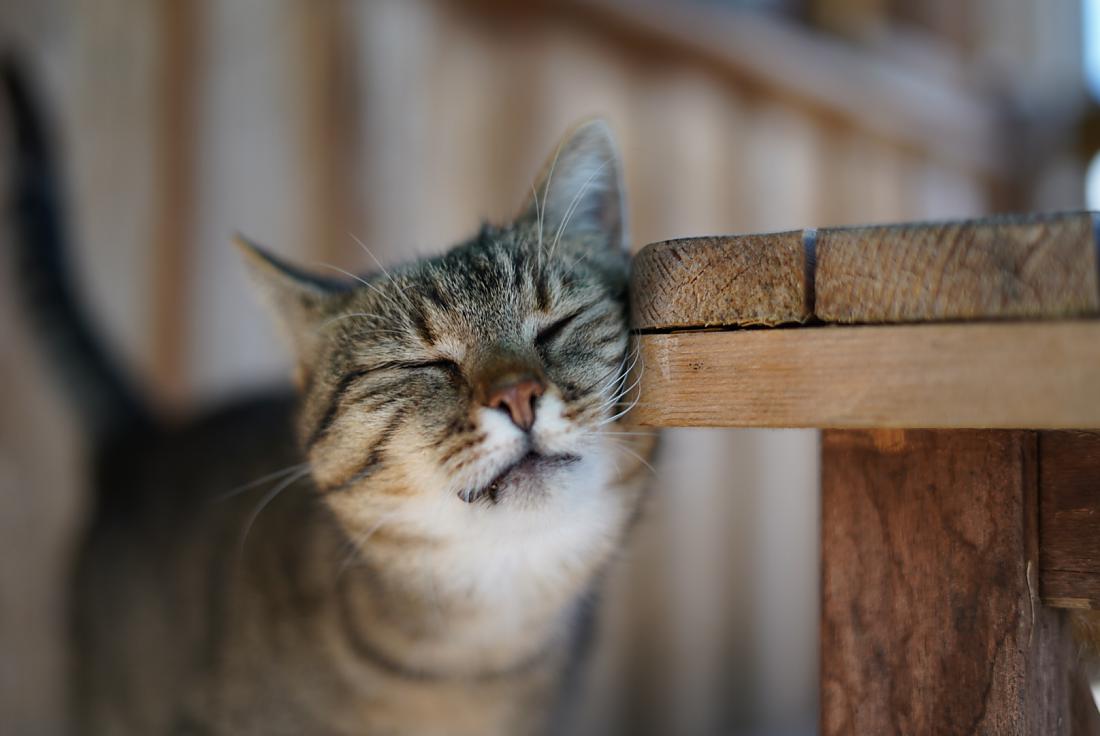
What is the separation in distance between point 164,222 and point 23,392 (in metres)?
0.67

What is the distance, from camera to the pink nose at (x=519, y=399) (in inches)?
53.4

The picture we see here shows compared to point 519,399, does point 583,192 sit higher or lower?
higher

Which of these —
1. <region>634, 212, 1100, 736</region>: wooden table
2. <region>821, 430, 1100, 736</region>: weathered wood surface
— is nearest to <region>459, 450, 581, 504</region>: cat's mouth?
<region>634, 212, 1100, 736</region>: wooden table

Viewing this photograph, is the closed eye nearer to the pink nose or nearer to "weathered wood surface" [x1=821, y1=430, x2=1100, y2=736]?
the pink nose

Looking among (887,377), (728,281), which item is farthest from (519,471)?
(887,377)

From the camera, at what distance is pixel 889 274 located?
1.04 metres

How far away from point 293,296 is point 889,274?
123 centimetres

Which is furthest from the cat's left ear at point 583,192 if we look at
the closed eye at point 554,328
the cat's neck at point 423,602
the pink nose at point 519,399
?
the cat's neck at point 423,602

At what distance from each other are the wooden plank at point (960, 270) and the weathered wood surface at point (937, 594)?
247mm

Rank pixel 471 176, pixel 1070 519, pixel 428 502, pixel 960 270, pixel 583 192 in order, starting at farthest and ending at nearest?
pixel 471 176 → pixel 583 192 → pixel 428 502 → pixel 1070 519 → pixel 960 270

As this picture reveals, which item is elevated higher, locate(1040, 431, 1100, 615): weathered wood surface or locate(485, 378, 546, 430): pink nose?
locate(485, 378, 546, 430): pink nose

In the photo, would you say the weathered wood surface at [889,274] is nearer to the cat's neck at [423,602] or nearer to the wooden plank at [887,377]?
the wooden plank at [887,377]

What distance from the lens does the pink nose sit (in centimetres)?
136

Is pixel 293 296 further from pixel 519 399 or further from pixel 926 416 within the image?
pixel 926 416
